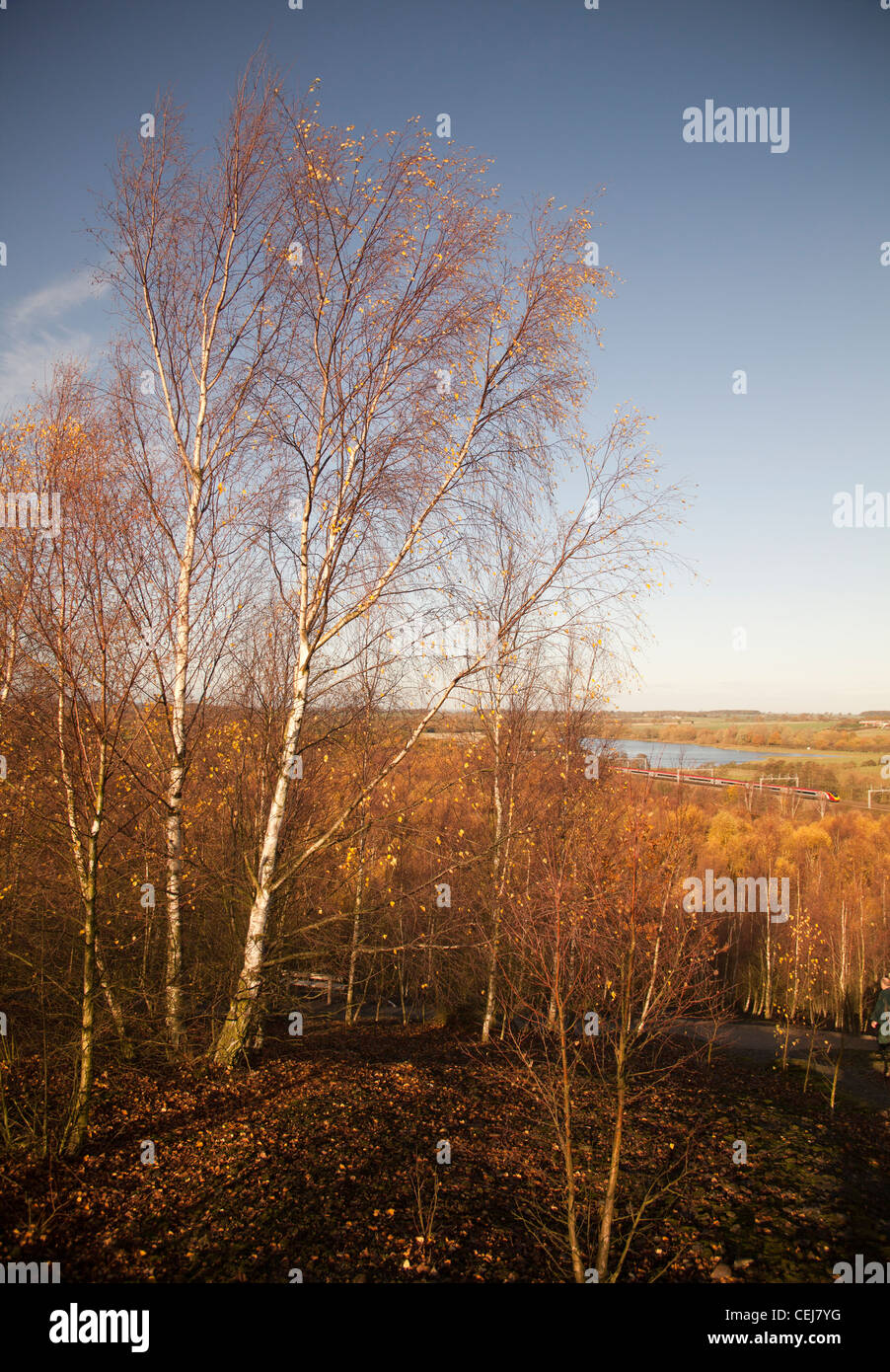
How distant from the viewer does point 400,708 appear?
25.8 ft

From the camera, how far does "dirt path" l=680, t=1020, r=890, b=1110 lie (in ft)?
32.3

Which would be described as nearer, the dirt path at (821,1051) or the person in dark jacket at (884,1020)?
the dirt path at (821,1051)

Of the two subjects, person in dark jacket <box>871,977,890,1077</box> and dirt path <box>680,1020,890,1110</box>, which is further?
person in dark jacket <box>871,977,890,1077</box>

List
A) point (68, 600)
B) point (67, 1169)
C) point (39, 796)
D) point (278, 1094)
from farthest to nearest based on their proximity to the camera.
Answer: point (39, 796)
point (278, 1094)
point (68, 600)
point (67, 1169)

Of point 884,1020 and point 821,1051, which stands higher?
point 884,1020

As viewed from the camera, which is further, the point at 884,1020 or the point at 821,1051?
the point at 821,1051

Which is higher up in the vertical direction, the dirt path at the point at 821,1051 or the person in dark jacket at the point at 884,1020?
the person in dark jacket at the point at 884,1020

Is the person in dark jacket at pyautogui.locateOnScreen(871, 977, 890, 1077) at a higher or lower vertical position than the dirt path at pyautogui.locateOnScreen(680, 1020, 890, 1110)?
higher

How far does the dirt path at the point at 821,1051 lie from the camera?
985 centimetres

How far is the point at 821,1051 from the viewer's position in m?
12.6
